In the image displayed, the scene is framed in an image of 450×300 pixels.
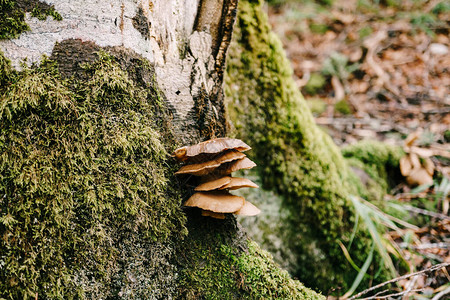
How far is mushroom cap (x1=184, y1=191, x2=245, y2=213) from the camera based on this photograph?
4.50 ft

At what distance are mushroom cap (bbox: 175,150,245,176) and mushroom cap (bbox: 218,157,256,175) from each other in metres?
0.05

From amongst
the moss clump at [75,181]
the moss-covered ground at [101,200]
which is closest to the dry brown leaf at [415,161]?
the moss-covered ground at [101,200]

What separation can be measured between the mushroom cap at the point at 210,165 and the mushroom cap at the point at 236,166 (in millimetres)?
50

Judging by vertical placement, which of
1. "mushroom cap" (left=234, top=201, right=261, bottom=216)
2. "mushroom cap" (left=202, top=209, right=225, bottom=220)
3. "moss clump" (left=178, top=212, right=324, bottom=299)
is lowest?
"moss clump" (left=178, top=212, right=324, bottom=299)

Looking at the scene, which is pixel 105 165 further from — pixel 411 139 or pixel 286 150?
pixel 411 139

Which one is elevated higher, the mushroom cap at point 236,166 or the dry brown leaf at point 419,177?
the mushroom cap at point 236,166

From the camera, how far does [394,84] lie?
586 centimetres

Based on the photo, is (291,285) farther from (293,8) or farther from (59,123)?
(293,8)

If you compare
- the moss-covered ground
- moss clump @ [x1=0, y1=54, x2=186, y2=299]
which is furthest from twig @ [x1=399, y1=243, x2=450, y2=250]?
moss clump @ [x1=0, y1=54, x2=186, y2=299]

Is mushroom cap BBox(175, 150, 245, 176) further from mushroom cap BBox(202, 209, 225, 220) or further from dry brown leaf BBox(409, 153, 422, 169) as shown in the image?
dry brown leaf BBox(409, 153, 422, 169)

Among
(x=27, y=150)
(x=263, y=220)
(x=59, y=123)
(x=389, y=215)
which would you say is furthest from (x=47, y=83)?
(x=389, y=215)

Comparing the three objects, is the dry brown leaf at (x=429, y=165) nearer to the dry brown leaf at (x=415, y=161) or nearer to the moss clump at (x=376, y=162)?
the dry brown leaf at (x=415, y=161)

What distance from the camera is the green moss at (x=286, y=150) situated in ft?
8.07

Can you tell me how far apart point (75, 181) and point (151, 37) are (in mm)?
811
